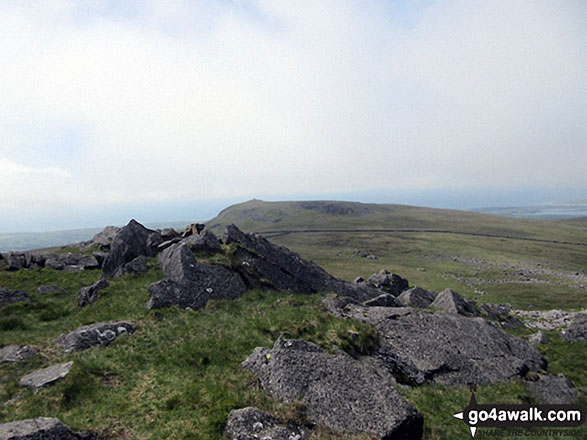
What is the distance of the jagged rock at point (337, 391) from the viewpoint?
11414mm

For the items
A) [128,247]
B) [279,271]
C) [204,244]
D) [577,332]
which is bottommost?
[577,332]

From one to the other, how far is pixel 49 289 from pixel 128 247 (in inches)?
313

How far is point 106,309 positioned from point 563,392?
107 feet

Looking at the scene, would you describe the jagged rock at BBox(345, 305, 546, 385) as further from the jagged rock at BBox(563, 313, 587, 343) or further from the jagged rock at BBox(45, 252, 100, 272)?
the jagged rock at BBox(45, 252, 100, 272)

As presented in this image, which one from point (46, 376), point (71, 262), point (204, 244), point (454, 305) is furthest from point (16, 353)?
point (454, 305)

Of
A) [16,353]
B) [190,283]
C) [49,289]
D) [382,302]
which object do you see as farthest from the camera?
[382,302]

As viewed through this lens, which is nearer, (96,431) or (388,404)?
(96,431)

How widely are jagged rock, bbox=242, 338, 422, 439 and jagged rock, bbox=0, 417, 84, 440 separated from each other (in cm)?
751

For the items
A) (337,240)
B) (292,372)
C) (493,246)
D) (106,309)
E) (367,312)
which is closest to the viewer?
(292,372)

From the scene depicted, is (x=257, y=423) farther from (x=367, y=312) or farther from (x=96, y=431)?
(x=367, y=312)

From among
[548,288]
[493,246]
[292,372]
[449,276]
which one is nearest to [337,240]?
[493,246]

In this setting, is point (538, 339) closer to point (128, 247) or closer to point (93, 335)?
point (93, 335)

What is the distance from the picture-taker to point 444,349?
65.3ft

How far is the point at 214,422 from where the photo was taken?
10914 millimetres
